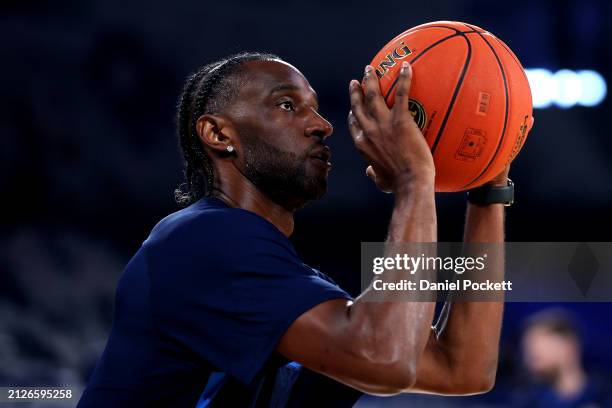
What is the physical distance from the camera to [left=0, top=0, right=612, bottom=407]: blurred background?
6.10 metres

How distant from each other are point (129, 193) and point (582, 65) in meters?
3.77

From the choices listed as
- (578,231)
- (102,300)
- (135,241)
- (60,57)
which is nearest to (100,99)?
(60,57)

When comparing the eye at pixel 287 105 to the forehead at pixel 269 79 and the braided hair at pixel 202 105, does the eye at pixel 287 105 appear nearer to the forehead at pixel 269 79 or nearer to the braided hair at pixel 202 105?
the forehead at pixel 269 79

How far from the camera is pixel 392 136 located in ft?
6.56

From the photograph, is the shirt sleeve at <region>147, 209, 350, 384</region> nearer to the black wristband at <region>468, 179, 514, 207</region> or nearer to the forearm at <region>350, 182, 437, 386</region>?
the forearm at <region>350, 182, 437, 386</region>

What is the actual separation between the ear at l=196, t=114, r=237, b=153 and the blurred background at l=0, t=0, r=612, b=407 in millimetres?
3955

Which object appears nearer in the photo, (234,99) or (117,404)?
(117,404)

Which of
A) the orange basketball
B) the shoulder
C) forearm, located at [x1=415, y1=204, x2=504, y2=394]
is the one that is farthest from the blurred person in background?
the shoulder

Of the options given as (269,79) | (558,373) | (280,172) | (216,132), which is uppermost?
(269,79)

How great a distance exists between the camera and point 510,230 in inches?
274

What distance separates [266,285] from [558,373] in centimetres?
446

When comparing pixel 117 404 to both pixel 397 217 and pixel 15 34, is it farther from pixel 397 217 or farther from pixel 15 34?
pixel 15 34

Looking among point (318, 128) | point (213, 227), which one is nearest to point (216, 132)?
point (318, 128)

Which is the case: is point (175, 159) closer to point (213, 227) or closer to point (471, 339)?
point (471, 339)
